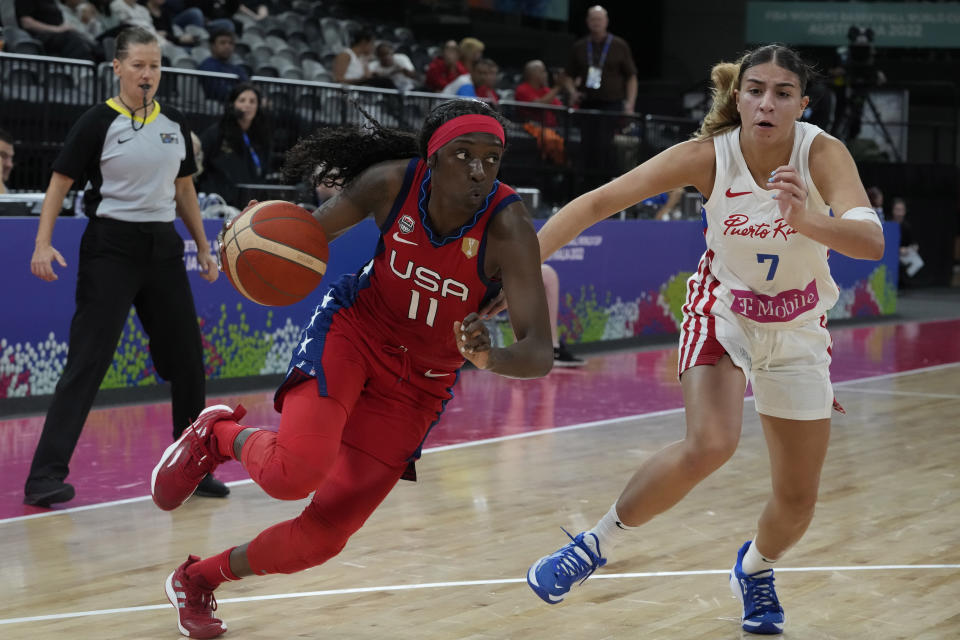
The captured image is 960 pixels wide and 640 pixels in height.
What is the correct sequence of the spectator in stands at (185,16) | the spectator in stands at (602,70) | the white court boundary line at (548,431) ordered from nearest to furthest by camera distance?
the white court boundary line at (548,431) → the spectator in stands at (185,16) → the spectator in stands at (602,70)

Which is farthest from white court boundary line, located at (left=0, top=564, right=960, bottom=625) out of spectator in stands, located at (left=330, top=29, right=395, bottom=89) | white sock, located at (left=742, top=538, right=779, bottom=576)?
spectator in stands, located at (left=330, top=29, right=395, bottom=89)

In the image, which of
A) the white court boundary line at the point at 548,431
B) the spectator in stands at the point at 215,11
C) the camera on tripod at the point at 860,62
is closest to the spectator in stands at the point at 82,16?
the spectator in stands at the point at 215,11

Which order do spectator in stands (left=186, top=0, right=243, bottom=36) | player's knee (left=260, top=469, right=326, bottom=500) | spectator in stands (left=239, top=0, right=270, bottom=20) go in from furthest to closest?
spectator in stands (left=239, top=0, right=270, bottom=20)
spectator in stands (left=186, top=0, right=243, bottom=36)
player's knee (left=260, top=469, right=326, bottom=500)

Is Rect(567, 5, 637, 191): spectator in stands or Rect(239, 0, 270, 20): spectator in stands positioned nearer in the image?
Rect(567, 5, 637, 191): spectator in stands

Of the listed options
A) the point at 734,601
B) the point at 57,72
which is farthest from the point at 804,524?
the point at 57,72

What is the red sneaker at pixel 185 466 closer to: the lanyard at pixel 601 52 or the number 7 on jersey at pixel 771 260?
the number 7 on jersey at pixel 771 260

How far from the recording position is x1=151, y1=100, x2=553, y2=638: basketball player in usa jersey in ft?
11.8

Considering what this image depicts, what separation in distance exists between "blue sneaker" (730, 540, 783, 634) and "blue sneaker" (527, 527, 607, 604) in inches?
20.9

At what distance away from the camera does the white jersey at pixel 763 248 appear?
3859mm

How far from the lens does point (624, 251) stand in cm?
1227

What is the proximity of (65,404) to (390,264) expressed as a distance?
2.53 m

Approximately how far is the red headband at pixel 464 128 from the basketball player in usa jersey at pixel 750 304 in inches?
19.1

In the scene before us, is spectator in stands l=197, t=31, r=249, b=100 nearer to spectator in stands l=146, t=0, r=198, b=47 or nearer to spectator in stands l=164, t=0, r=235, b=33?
spectator in stands l=146, t=0, r=198, b=47

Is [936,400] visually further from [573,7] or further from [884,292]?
[573,7]
